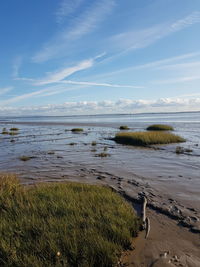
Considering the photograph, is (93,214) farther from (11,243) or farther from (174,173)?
(174,173)

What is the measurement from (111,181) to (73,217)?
16.6ft

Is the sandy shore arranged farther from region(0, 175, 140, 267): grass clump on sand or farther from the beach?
region(0, 175, 140, 267): grass clump on sand

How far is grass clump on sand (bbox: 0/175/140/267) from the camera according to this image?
149 inches

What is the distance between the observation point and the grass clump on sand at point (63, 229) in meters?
3.78

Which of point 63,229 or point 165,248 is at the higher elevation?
point 63,229

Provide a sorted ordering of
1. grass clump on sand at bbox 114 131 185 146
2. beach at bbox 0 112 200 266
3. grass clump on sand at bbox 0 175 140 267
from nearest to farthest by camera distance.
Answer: grass clump on sand at bbox 0 175 140 267 < beach at bbox 0 112 200 266 < grass clump on sand at bbox 114 131 185 146

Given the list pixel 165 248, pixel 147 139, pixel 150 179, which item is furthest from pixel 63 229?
pixel 147 139

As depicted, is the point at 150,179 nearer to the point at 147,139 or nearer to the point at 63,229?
the point at 63,229

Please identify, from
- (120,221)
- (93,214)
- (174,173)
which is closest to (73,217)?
(93,214)

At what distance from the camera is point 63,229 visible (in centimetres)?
447

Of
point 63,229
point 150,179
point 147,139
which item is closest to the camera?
point 63,229

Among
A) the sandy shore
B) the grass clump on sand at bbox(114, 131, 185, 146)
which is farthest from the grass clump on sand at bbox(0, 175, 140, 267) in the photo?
the grass clump on sand at bbox(114, 131, 185, 146)

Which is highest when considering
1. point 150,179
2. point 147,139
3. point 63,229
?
point 147,139

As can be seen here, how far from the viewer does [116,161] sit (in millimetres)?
14445
